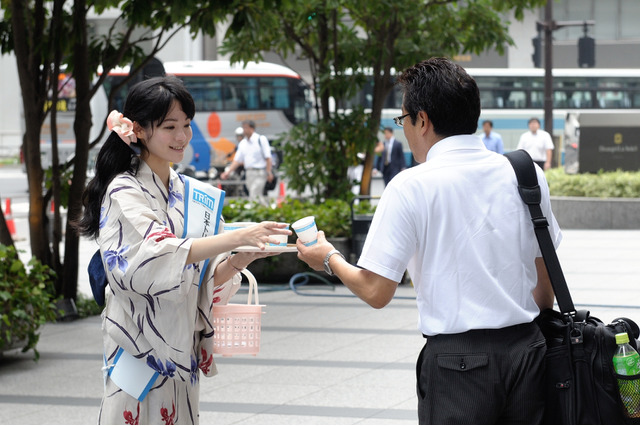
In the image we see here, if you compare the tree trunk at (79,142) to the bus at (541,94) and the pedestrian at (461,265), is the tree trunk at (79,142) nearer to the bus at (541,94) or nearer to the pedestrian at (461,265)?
the pedestrian at (461,265)

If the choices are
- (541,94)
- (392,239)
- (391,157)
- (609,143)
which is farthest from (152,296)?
(541,94)

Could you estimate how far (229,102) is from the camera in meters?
29.8

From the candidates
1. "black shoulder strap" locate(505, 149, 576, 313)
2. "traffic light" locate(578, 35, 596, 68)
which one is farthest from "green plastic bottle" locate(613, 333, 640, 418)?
"traffic light" locate(578, 35, 596, 68)

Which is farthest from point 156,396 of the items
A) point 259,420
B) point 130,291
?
point 259,420

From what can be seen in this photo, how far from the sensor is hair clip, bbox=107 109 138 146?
9.92 ft

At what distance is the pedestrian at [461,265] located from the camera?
2574mm

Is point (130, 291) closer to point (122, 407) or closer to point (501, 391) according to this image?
point (122, 407)

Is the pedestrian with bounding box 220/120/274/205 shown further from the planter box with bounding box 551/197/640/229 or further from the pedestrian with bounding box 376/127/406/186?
the planter box with bounding box 551/197/640/229

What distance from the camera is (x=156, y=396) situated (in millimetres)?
3049

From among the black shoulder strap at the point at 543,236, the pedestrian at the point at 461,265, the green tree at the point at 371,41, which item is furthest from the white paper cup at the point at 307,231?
the green tree at the point at 371,41

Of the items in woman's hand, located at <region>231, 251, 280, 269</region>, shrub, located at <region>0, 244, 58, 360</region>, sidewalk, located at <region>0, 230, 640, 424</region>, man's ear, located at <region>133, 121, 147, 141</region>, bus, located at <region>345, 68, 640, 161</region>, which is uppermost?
bus, located at <region>345, 68, 640, 161</region>

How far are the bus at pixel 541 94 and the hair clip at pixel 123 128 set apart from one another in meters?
28.7

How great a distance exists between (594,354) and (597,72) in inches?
1215

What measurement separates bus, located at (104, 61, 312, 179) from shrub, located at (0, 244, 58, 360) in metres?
21.4
